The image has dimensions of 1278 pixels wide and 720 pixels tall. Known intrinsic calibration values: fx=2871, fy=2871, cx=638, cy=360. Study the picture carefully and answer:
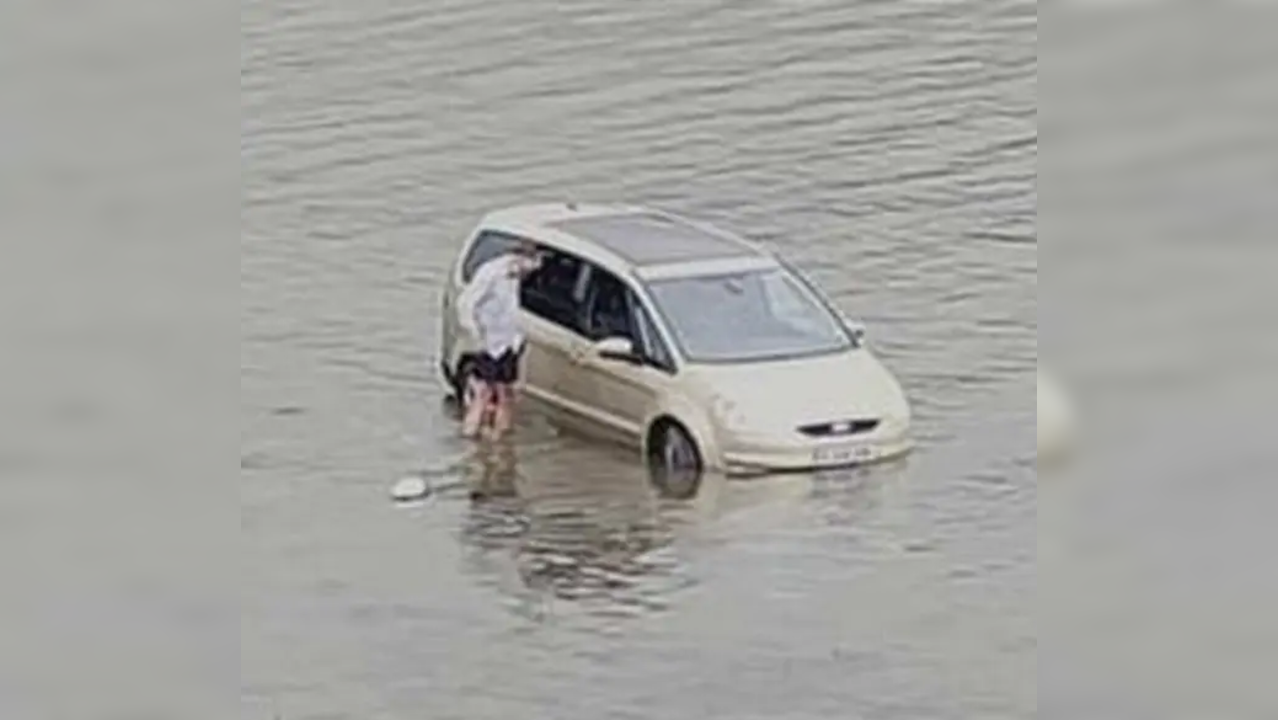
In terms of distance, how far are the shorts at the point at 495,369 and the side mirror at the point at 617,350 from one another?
0.56m

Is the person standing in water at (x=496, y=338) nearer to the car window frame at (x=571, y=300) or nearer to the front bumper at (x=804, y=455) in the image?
the car window frame at (x=571, y=300)

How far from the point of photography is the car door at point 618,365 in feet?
52.3

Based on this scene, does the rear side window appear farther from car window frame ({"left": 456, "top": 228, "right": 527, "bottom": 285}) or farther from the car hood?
the car hood

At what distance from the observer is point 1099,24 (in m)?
2.27

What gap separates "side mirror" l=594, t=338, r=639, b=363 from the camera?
16109 millimetres

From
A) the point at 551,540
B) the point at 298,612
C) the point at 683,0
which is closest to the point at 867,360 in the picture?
the point at 551,540

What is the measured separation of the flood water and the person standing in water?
0.72 feet

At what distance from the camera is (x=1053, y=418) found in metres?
2.25

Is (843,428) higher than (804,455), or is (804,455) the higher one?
(843,428)

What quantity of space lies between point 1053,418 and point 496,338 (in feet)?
47.5

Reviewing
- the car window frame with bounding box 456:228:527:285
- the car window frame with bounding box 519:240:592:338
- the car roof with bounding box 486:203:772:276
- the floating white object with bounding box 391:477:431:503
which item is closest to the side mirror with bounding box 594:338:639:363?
the car window frame with bounding box 519:240:592:338

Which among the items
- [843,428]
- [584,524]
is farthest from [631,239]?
[584,524]

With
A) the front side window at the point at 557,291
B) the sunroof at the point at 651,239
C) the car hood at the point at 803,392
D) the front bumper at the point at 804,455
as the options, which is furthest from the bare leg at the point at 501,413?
the front bumper at the point at 804,455

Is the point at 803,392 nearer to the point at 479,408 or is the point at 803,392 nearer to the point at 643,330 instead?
the point at 643,330
